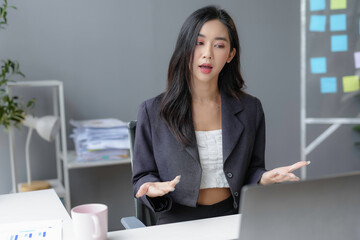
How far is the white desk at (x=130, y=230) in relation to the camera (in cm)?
119

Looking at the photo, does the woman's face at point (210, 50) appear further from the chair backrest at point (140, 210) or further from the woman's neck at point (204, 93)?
the chair backrest at point (140, 210)

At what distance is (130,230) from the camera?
1244mm

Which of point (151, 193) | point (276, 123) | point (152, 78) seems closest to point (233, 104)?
point (151, 193)

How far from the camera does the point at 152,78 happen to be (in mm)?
2930

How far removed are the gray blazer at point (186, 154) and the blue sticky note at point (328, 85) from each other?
185 cm

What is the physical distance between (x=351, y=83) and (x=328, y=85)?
18 centimetres

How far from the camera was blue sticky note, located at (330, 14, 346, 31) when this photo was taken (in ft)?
11.0

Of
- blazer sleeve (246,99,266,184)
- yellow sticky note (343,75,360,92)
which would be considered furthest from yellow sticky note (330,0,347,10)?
blazer sleeve (246,99,266,184)

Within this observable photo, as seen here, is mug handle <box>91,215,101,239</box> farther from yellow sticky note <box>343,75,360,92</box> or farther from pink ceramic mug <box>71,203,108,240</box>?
yellow sticky note <box>343,75,360,92</box>

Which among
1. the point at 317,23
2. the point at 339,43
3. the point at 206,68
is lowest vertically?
the point at 206,68

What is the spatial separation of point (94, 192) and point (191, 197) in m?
1.39

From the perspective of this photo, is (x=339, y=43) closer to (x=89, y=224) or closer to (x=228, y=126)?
(x=228, y=126)

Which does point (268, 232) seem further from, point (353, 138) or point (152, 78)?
point (353, 138)

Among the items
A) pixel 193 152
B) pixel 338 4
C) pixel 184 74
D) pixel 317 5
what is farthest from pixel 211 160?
pixel 338 4
